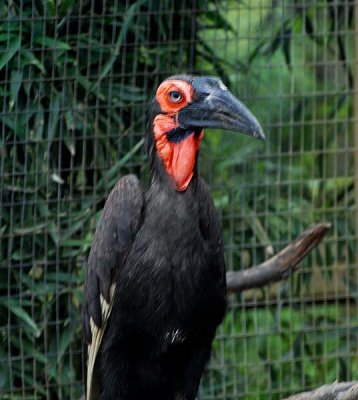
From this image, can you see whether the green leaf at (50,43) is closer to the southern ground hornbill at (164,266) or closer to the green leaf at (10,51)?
the green leaf at (10,51)

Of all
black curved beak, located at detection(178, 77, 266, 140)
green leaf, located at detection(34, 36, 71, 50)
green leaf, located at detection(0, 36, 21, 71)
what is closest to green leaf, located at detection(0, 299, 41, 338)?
green leaf, located at detection(0, 36, 21, 71)

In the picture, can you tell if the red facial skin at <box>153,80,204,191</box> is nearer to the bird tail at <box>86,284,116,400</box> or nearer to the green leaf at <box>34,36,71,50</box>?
the bird tail at <box>86,284,116,400</box>

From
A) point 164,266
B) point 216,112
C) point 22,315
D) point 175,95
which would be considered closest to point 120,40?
point 22,315

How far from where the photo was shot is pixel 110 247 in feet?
15.3

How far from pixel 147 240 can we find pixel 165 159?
0.99 feet

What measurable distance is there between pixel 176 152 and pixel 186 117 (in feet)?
0.41

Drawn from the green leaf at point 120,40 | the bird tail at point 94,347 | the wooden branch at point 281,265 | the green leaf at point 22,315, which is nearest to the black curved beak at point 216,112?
the bird tail at point 94,347

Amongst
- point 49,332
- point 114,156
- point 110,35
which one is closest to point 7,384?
point 49,332

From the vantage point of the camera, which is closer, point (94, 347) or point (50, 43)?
point (94, 347)

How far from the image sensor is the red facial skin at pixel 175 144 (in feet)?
15.3

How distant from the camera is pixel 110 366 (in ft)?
15.5

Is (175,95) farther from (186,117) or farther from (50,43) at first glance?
(50,43)

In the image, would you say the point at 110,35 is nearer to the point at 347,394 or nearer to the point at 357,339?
the point at 357,339

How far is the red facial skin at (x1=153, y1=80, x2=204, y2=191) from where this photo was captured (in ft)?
15.3
